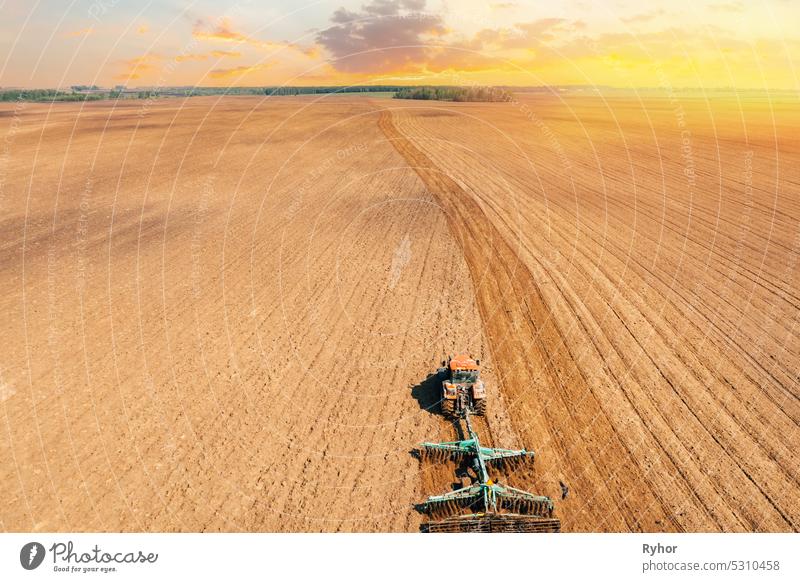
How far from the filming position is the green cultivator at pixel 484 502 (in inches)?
407

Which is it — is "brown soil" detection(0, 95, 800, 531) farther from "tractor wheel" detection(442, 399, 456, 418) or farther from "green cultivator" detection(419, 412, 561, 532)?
"tractor wheel" detection(442, 399, 456, 418)

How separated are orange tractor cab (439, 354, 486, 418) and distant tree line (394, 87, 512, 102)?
359 ft

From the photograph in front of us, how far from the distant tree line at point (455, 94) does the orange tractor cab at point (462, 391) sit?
109 metres

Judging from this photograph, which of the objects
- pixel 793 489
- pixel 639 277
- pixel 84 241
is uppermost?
pixel 84 241

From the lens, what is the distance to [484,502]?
435 inches

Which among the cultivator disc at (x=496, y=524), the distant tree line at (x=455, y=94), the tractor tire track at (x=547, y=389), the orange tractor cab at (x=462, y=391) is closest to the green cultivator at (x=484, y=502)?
the cultivator disc at (x=496, y=524)

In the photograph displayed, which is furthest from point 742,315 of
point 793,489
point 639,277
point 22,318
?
point 22,318

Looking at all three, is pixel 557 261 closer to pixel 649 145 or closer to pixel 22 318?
pixel 22 318

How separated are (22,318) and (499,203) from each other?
89.4 feet

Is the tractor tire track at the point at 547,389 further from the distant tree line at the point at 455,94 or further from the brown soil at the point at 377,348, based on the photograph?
the distant tree line at the point at 455,94

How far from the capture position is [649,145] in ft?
196

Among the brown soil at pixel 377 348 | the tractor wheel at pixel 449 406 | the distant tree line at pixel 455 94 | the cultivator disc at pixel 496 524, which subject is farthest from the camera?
the distant tree line at pixel 455 94

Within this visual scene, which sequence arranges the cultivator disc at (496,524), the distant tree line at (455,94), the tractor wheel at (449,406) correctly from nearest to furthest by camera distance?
the cultivator disc at (496,524) < the tractor wheel at (449,406) < the distant tree line at (455,94)

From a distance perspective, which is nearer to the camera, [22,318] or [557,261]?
[22,318]
